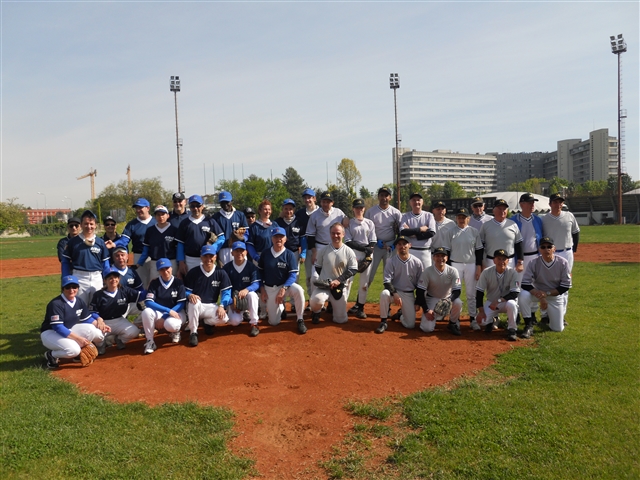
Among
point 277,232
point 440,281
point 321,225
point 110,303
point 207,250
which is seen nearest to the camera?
point 110,303

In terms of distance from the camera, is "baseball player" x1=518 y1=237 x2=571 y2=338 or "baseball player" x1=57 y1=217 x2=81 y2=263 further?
"baseball player" x1=57 y1=217 x2=81 y2=263

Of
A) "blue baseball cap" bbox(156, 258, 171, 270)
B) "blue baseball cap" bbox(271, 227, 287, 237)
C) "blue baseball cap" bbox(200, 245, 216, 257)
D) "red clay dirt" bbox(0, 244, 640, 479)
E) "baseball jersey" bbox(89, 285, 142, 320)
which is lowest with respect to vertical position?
"red clay dirt" bbox(0, 244, 640, 479)

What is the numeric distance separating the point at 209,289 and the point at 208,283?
99mm

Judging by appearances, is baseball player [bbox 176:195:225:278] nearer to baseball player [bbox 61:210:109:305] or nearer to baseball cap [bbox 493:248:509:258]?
baseball player [bbox 61:210:109:305]

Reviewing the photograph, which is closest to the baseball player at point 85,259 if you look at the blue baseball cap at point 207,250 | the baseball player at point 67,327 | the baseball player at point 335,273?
the baseball player at point 67,327

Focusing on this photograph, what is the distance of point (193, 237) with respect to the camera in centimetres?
760

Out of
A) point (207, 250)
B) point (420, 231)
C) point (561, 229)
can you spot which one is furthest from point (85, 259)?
point (561, 229)

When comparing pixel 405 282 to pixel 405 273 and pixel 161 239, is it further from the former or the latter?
pixel 161 239

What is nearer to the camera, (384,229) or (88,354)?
(88,354)

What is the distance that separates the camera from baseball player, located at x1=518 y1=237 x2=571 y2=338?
7184 millimetres

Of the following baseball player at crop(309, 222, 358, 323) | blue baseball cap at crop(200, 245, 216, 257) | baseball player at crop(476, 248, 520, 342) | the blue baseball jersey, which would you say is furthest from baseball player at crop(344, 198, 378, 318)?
blue baseball cap at crop(200, 245, 216, 257)

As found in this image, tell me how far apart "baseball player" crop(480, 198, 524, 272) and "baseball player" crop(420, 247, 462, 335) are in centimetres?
103

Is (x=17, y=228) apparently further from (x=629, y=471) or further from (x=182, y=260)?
(x=629, y=471)

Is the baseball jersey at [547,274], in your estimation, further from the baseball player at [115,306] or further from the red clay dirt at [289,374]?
the baseball player at [115,306]
